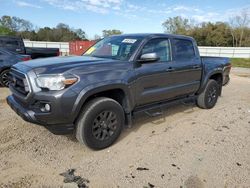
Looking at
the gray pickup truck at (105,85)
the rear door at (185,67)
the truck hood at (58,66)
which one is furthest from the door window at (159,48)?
the truck hood at (58,66)

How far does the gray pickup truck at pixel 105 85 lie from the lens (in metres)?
3.48

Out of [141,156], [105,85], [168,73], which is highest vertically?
[168,73]

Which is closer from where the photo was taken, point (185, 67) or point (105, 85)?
point (105, 85)

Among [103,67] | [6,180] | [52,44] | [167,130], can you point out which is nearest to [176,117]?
[167,130]

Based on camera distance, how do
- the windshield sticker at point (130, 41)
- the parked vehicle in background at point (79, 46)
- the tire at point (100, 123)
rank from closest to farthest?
the tire at point (100, 123), the windshield sticker at point (130, 41), the parked vehicle in background at point (79, 46)

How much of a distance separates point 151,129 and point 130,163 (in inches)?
56.8

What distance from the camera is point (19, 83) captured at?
12.7 ft

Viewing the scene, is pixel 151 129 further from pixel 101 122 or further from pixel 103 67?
pixel 103 67

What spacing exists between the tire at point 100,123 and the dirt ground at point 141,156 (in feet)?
0.65

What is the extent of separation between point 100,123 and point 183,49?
272cm

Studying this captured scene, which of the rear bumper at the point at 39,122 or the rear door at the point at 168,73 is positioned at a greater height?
the rear door at the point at 168,73

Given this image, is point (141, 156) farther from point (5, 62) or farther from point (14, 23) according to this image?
point (14, 23)

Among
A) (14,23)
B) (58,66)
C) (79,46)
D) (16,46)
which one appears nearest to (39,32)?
(14,23)

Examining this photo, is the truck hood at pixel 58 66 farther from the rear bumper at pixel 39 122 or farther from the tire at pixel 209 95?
the tire at pixel 209 95
